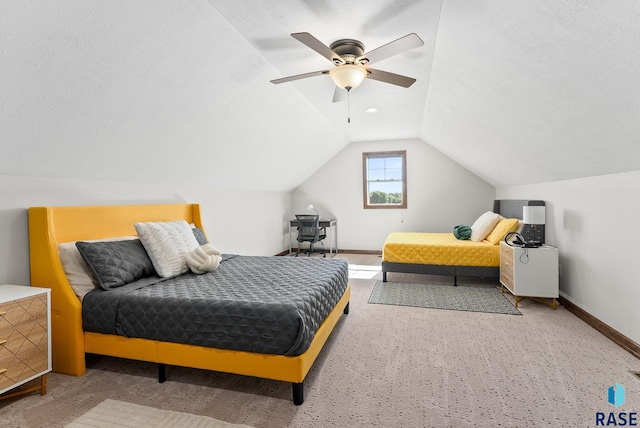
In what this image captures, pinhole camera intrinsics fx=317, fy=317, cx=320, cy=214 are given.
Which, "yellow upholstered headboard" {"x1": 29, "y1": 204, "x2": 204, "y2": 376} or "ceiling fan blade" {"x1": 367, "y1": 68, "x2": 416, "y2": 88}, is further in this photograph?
"ceiling fan blade" {"x1": 367, "y1": 68, "x2": 416, "y2": 88}

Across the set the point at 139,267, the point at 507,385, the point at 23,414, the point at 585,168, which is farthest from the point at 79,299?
the point at 585,168

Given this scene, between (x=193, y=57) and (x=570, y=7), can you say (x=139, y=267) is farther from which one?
(x=570, y=7)

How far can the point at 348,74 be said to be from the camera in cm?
245

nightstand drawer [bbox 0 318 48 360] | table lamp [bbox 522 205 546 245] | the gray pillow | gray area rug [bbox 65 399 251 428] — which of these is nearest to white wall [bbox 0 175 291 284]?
the gray pillow

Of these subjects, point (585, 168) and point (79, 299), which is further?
point (585, 168)

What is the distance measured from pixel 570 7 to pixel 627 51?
344mm

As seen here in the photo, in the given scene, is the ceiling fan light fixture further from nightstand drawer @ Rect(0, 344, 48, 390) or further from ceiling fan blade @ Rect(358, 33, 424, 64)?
nightstand drawer @ Rect(0, 344, 48, 390)

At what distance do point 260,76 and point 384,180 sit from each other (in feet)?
13.7

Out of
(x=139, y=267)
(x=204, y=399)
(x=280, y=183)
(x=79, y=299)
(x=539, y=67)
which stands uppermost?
(x=539, y=67)

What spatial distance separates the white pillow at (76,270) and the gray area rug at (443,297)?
8.93ft

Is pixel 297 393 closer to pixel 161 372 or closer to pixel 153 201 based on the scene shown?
pixel 161 372

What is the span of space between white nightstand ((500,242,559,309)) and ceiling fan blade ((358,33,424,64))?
247 cm

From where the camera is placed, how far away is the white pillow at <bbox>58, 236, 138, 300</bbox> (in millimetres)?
2314

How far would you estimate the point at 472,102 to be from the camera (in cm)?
312
